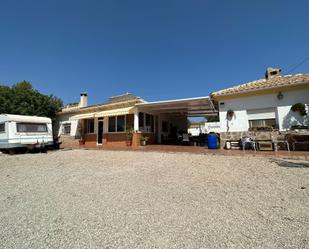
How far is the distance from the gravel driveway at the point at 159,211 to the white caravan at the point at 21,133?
10279 mm

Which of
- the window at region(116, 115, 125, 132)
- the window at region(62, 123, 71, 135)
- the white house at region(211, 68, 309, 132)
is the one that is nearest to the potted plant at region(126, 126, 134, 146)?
the window at region(116, 115, 125, 132)

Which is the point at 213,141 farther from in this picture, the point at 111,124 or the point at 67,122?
the point at 67,122

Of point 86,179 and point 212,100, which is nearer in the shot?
point 86,179

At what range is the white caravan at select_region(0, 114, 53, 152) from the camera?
14518 mm

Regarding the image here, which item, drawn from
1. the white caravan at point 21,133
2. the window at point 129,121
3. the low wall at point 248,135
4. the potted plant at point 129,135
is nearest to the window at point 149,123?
the window at point 129,121

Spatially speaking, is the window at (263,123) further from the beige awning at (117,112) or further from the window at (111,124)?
the window at (111,124)

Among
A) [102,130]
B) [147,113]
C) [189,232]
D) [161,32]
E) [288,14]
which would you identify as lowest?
[189,232]

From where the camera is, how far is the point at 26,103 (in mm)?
22016

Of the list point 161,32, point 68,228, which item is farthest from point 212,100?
point 68,228

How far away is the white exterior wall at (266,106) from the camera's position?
38.0ft

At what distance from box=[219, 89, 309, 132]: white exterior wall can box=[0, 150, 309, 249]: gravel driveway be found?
665 centimetres

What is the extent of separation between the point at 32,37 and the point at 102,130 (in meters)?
10.9

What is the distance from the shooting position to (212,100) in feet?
48.9

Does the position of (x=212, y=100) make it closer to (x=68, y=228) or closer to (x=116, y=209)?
(x=116, y=209)
